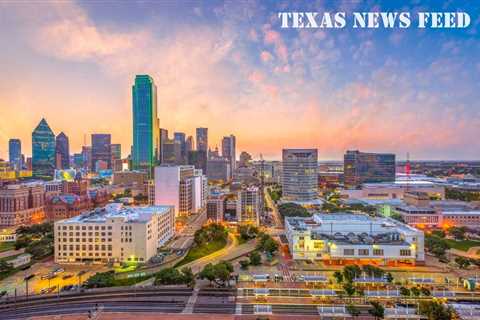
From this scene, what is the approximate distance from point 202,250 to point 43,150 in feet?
123

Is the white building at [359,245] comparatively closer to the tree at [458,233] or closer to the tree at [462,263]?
the tree at [462,263]

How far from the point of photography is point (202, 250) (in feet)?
39.8

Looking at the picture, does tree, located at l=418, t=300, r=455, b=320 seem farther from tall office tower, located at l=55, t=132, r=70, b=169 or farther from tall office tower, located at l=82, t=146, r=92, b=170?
tall office tower, located at l=82, t=146, r=92, b=170

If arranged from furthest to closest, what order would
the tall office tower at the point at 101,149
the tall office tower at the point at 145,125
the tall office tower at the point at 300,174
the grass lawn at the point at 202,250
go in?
1. the tall office tower at the point at 101,149
2. the tall office tower at the point at 145,125
3. the tall office tower at the point at 300,174
4. the grass lawn at the point at 202,250

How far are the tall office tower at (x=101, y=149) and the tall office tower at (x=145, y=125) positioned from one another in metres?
10.5

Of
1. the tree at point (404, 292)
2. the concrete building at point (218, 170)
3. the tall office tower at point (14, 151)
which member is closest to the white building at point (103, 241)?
the tree at point (404, 292)

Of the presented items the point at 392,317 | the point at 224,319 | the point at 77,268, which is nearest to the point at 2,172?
the point at 77,268

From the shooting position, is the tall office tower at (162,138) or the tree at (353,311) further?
the tall office tower at (162,138)

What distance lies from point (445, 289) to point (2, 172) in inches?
1498

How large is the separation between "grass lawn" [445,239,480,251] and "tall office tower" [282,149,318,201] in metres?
11.1

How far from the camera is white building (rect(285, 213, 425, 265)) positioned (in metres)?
10.4

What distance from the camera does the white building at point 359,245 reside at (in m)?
10.4

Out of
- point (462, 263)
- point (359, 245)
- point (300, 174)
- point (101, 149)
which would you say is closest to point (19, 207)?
point (359, 245)

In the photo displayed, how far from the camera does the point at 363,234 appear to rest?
11594mm
